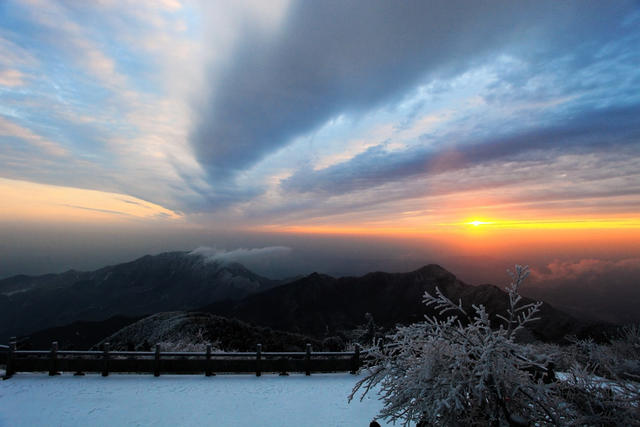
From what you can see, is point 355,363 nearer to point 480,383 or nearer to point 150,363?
point 150,363

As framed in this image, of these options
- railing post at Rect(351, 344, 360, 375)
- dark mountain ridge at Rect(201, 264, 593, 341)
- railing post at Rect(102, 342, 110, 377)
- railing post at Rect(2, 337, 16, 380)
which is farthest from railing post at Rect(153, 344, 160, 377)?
dark mountain ridge at Rect(201, 264, 593, 341)

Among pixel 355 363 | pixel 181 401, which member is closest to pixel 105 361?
pixel 181 401

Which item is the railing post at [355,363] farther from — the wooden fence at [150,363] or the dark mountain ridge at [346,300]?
the dark mountain ridge at [346,300]

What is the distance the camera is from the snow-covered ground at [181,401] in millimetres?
7895

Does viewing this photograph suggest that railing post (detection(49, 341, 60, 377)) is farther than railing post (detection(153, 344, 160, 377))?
No

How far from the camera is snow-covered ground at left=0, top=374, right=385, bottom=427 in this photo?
7.89m

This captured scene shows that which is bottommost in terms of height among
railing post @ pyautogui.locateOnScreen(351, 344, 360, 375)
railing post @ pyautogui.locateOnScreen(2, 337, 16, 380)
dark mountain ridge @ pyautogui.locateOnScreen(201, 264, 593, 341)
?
dark mountain ridge @ pyautogui.locateOnScreen(201, 264, 593, 341)

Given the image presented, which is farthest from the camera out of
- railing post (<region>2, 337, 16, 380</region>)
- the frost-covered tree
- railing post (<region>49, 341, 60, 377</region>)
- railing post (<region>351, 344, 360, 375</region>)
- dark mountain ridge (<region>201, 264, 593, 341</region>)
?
dark mountain ridge (<region>201, 264, 593, 341</region>)

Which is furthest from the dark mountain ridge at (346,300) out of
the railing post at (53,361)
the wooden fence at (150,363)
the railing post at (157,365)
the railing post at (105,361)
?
the railing post at (53,361)

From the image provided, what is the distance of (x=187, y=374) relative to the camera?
11.2 m

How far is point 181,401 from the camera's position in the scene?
8977mm

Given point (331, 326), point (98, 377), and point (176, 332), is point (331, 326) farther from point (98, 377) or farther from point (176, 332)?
point (98, 377)

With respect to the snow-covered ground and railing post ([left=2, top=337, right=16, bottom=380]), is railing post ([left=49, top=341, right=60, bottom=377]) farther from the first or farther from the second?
railing post ([left=2, top=337, right=16, bottom=380])

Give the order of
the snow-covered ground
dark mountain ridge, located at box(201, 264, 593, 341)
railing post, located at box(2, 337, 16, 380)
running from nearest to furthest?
the snow-covered ground → railing post, located at box(2, 337, 16, 380) → dark mountain ridge, located at box(201, 264, 593, 341)
